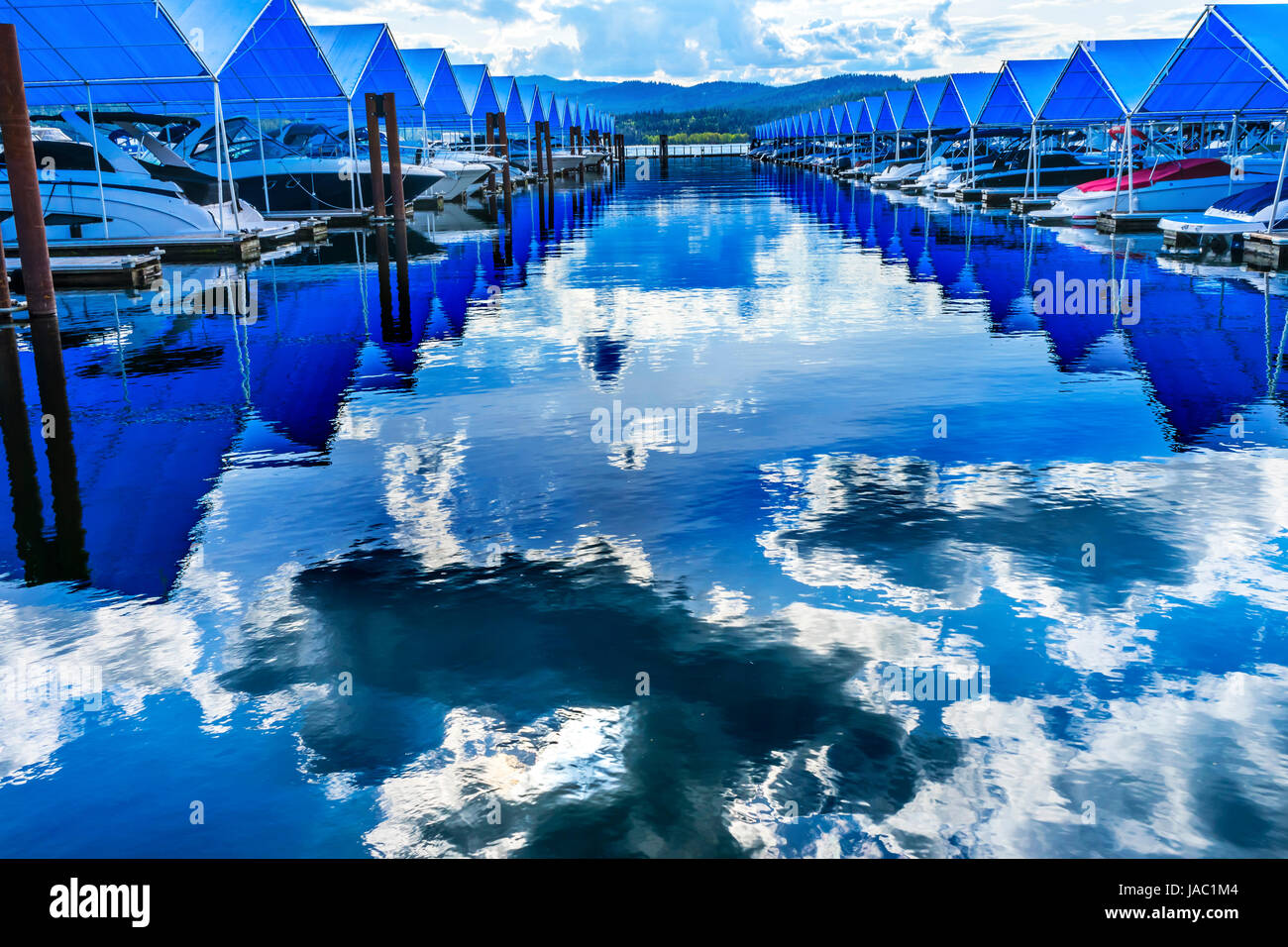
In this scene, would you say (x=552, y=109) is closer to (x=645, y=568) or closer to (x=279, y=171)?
(x=279, y=171)

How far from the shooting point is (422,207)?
152 feet

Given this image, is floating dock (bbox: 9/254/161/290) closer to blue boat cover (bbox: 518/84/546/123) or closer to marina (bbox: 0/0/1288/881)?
marina (bbox: 0/0/1288/881)

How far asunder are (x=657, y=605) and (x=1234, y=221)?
69.0ft

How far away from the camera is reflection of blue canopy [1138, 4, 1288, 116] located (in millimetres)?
20062

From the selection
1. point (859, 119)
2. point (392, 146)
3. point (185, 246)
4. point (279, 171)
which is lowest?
point (185, 246)

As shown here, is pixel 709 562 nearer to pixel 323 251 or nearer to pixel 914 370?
pixel 914 370

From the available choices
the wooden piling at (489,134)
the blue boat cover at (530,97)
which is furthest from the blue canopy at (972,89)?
the blue boat cover at (530,97)

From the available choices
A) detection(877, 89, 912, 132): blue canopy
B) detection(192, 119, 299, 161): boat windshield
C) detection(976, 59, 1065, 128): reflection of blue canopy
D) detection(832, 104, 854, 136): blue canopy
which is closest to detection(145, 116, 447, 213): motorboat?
detection(192, 119, 299, 161): boat windshield

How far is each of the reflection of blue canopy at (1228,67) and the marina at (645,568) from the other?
2.38 feet

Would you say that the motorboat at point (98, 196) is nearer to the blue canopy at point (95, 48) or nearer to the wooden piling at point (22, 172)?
the blue canopy at point (95, 48)

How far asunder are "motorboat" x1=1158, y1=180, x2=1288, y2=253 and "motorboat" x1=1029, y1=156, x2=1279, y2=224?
19.2ft

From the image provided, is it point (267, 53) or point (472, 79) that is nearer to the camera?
point (267, 53)

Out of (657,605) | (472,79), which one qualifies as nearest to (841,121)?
(472,79)

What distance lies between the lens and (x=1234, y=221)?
22.4m
